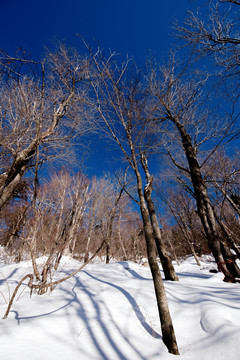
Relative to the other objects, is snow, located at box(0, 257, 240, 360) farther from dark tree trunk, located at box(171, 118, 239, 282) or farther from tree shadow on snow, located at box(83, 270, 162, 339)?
dark tree trunk, located at box(171, 118, 239, 282)

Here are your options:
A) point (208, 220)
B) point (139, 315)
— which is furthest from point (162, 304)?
point (208, 220)

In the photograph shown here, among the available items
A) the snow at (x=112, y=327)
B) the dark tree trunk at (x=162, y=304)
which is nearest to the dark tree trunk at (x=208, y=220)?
the snow at (x=112, y=327)

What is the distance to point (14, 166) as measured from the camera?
17.3ft

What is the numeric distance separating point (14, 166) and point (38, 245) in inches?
133

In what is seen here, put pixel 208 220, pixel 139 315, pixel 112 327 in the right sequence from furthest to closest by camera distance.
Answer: pixel 208 220, pixel 139 315, pixel 112 327

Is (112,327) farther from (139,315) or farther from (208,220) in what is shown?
(208,220)

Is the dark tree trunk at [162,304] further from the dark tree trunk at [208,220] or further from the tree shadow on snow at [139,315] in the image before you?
the dark tree trunk at [208,220]

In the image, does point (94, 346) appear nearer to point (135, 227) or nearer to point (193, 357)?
point (193, 357)

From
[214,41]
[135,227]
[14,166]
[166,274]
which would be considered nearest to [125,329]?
[166,274]

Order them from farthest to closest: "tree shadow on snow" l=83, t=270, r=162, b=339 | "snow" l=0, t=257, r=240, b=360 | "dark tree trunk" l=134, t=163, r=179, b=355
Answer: "tree shadow on snow" l=83, t=270, r=162, b=339 → "dark tree trunk" l=134, t=163, r=179, b=355 → "snow" l=0, t=257, r=240, b=360

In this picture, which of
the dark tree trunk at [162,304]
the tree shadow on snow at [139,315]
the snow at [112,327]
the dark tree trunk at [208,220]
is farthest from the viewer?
the dark tree trunk at [208,220]

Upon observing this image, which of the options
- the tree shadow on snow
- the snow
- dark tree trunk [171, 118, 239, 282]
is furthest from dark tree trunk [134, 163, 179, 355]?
dark tree trunk [171, 118, 239, 282]

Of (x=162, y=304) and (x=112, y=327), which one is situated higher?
(x=162, y=304)

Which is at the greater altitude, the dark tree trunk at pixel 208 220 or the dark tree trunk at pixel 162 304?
the dark tree trunk at pixel 208 220
